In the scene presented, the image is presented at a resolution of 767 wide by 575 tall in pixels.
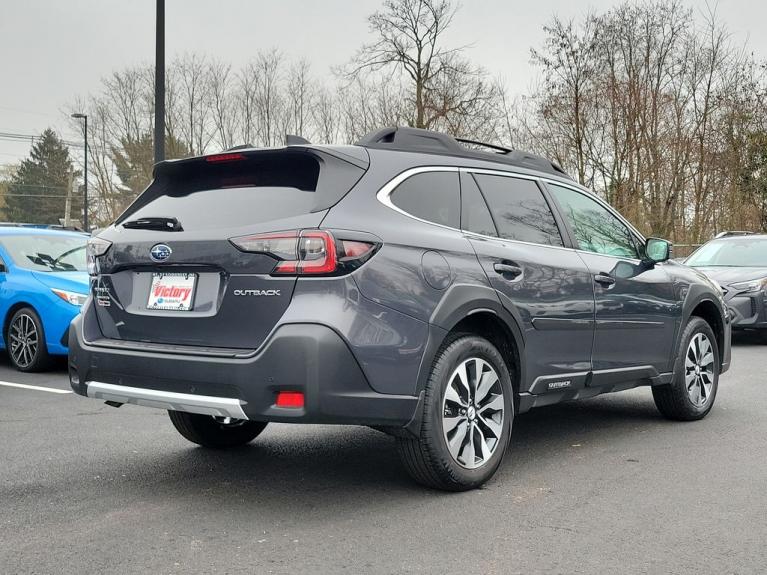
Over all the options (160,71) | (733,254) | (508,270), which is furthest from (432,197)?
(160,71)

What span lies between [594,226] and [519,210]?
87 cm

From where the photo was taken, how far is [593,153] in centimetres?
2759

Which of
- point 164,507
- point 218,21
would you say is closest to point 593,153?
point 218,21

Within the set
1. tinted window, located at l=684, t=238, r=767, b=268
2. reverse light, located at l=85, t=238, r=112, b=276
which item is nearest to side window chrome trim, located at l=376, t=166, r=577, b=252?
reverse light, located at l=85, t=238, r=112, b=276

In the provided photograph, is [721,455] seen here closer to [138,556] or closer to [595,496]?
[595,496]

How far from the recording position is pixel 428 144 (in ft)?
15.8

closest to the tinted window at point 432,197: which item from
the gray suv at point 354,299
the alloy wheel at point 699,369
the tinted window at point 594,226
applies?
the gray suv at point 354,299

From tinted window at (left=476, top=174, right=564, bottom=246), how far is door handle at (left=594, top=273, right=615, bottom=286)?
0.36 metres

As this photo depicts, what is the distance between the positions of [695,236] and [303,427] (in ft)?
81.1

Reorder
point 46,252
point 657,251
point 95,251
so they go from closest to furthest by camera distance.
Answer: point 95,251
point 657,251
point 46,252

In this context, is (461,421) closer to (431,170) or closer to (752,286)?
(431,170)

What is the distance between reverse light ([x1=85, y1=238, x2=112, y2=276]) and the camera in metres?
4.56

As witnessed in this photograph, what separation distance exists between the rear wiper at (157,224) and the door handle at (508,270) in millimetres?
1617

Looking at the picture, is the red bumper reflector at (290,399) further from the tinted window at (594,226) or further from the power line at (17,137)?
the power line at (17,137)
